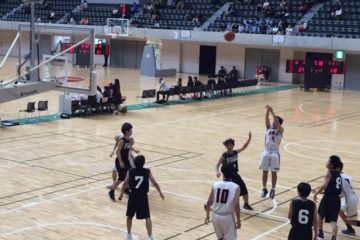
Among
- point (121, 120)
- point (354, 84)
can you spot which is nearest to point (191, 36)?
point (354, 84)

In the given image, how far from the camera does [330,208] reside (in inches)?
346

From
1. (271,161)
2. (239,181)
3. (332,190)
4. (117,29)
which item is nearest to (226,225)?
(332,190)

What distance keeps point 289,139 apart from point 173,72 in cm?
2216

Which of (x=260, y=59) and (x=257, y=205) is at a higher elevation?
(x=260, y=59)

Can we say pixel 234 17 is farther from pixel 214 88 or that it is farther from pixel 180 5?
pixel 214 88

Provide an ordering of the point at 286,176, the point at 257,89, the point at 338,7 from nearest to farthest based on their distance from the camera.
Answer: the point at 286,176
the point at 257,89
the point at 338,7

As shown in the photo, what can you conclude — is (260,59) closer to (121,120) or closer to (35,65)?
(121,120)

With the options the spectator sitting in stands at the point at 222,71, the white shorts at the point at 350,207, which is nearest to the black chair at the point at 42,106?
the white shorts at the point at 350,207

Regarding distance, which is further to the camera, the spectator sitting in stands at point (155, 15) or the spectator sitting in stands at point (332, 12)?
the spectator sitting in stands at point (155, 15)

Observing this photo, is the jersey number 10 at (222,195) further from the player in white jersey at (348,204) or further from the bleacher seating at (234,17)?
the bleacher seating at (234,17)

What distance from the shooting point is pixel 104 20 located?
1767 inches

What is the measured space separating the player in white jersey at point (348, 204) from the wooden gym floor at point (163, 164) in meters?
0.53

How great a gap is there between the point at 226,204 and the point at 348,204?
110 inches

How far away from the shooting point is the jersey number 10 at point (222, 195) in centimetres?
720
